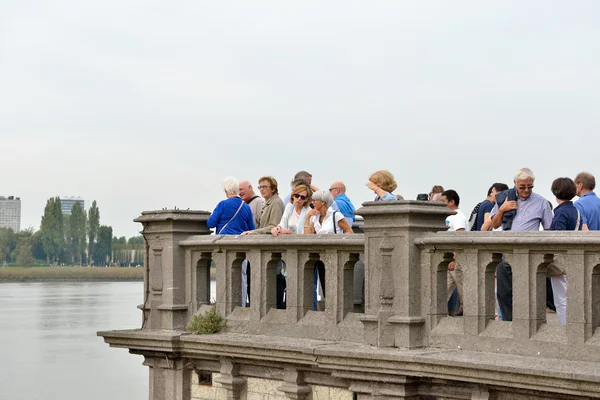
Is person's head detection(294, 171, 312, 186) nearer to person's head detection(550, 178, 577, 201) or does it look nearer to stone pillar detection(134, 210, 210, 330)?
stone pillar detection(134, 210, 210, 330)

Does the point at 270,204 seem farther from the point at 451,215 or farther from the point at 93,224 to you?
the point at 93,224

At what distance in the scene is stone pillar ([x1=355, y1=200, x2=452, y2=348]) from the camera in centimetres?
886

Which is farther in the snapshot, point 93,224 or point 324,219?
point 93,224

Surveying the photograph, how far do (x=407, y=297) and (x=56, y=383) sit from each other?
3263cm

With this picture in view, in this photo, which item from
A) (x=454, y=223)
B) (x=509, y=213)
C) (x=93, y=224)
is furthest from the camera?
(x=93, y=224)

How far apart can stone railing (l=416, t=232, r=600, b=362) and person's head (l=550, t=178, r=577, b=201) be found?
1.66 feet

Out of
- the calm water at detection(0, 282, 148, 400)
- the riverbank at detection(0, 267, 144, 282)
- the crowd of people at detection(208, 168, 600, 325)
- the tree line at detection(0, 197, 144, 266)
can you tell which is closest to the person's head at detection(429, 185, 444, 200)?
the crowd of people at detection(208, 168, 600, 325)

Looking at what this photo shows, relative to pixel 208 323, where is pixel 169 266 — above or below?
above

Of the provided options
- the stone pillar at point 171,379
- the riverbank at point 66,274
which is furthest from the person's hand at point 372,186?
the riverbank at point 66,274

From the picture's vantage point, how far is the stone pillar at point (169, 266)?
11.4m

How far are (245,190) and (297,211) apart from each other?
63.0 inches

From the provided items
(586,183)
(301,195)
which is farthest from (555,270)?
(301,195)

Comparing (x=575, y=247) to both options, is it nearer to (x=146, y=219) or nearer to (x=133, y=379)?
(x=146, y=219)

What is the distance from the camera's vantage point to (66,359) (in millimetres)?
46188
